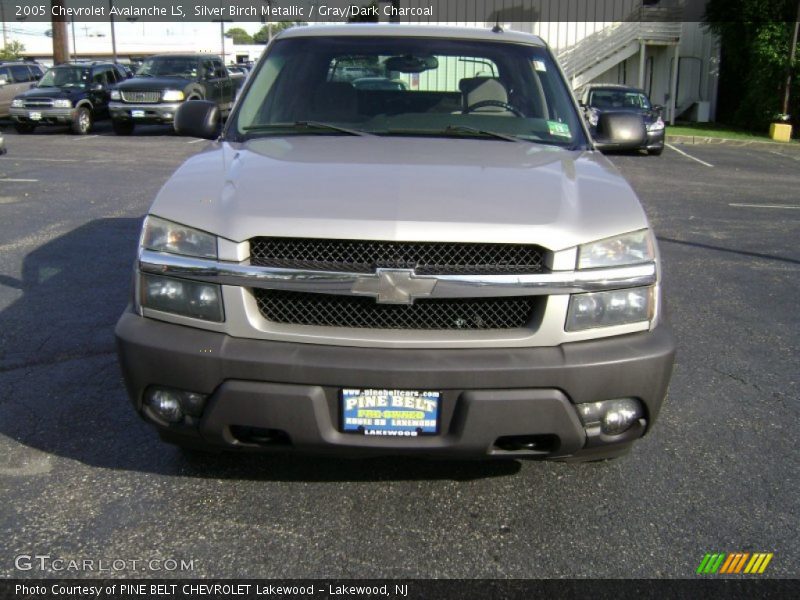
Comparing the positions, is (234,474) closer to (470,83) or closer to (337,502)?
(337,502)

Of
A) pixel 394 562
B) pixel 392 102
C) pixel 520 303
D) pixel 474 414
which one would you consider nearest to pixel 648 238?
pixel 520 303

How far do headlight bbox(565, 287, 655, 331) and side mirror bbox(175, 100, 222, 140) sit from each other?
2.64 m

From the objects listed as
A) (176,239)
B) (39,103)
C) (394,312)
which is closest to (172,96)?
(39,103)

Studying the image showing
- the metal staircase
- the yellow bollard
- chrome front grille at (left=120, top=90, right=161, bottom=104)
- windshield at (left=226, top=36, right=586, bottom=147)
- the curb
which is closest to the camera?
windshield at (left=226, top=36, right=586, bottom=147)

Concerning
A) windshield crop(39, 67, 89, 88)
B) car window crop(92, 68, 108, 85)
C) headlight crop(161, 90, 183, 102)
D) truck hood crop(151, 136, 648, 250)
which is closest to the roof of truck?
truck hood crop(151, 136, 648, 250)

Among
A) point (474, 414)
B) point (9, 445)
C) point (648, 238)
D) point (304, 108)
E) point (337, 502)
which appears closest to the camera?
point (474, 414)

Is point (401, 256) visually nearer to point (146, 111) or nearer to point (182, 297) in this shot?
point (182, 297)

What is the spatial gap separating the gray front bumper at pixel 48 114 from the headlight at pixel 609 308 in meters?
19.8

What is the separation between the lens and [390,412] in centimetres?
283

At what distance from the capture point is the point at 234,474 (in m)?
3.45

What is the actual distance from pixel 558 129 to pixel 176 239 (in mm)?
2124

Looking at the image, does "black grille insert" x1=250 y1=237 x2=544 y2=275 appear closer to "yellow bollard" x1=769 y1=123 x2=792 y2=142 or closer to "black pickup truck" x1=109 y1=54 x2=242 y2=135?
"black pickup truck" x1=109 y1=54 x2=242 y2=135

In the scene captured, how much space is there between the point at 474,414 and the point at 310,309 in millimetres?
700

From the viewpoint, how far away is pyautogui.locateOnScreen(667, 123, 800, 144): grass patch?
72.7ft
